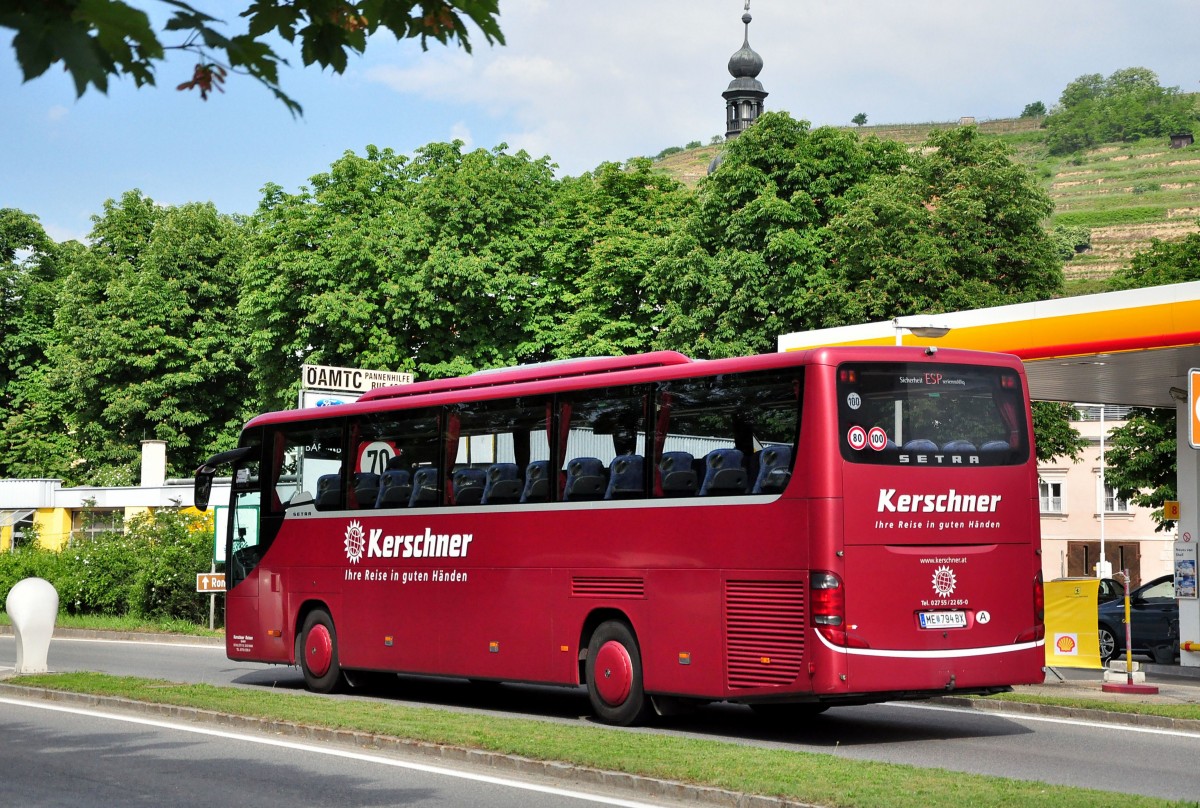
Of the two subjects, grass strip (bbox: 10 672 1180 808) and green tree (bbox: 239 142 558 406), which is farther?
green tree (bbox: 239 142 558 406)

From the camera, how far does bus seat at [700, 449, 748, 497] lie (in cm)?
1379

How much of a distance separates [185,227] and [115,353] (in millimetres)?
6202

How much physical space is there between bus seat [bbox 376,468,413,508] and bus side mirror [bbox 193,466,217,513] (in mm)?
2754

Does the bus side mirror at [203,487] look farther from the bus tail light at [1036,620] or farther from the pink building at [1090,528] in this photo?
the pink building at [1090,528]

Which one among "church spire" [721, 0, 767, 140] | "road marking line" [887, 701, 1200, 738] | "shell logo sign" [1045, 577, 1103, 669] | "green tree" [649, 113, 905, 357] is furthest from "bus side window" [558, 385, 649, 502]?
"church spire" [721, 0, 767, 140]

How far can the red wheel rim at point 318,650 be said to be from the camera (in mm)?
18922

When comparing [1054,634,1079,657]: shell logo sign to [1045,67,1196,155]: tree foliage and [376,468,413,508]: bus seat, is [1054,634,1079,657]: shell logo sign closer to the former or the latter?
[376,468,413,508]: bus seat

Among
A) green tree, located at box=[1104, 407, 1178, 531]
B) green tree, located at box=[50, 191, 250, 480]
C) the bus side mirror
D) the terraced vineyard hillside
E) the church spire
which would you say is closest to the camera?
the bus side mirror

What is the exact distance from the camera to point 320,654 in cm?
1903

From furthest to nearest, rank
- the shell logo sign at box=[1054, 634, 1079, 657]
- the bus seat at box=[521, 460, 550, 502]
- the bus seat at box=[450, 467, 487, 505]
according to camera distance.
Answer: the shell logo sign at box=[1054, 634, 1079, 657]
the bus seat at box=[450, 467, 487, 505]
the bus seat at box=[521, 460, 550, 502]

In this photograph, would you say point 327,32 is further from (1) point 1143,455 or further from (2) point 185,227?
(2) point 185,227

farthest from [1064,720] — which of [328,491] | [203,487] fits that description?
[203,487]

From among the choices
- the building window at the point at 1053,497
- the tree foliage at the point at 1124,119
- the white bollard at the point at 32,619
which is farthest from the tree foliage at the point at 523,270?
the tree foliage at the point at 1124,119

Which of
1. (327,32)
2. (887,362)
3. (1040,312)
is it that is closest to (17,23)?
(327,32)
